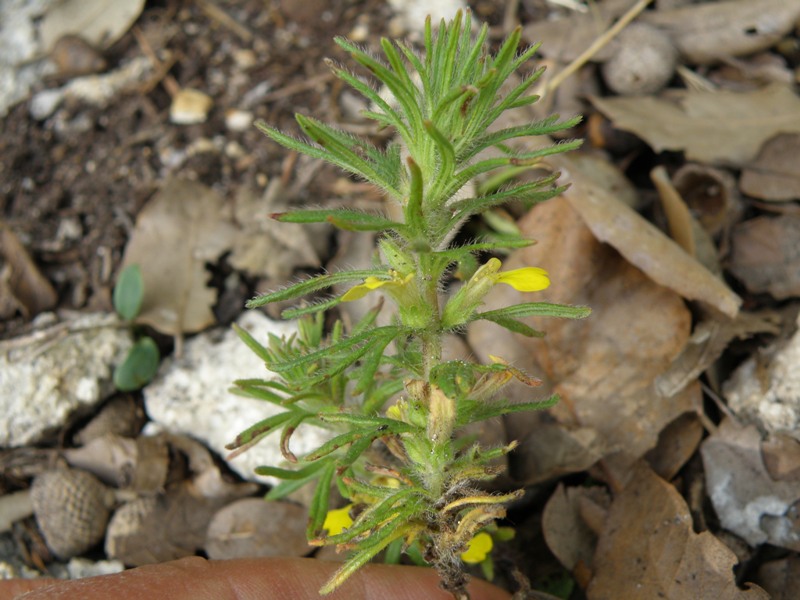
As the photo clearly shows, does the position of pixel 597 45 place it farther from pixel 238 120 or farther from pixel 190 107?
pixel 190 107

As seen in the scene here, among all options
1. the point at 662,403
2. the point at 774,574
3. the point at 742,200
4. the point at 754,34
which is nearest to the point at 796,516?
the point at 774,574

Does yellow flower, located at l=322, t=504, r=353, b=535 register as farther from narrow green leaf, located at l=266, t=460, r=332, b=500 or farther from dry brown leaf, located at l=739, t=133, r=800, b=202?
dry brown leaf, located at l=739, t=133, r=800, b=202

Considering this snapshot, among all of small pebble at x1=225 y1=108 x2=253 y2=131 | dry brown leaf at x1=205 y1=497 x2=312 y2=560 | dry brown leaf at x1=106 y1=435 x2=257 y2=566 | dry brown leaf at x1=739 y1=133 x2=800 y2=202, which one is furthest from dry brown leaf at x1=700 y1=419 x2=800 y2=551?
small pebble at x1=225 y1=108 x2=253 y2=131

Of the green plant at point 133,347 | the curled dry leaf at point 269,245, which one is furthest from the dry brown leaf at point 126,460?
the curled dry leaf at point 269,245

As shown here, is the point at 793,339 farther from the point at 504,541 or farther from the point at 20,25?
the point at 20,25

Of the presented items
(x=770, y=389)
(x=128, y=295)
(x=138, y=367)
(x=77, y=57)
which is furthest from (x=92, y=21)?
(x=770, y=389)
